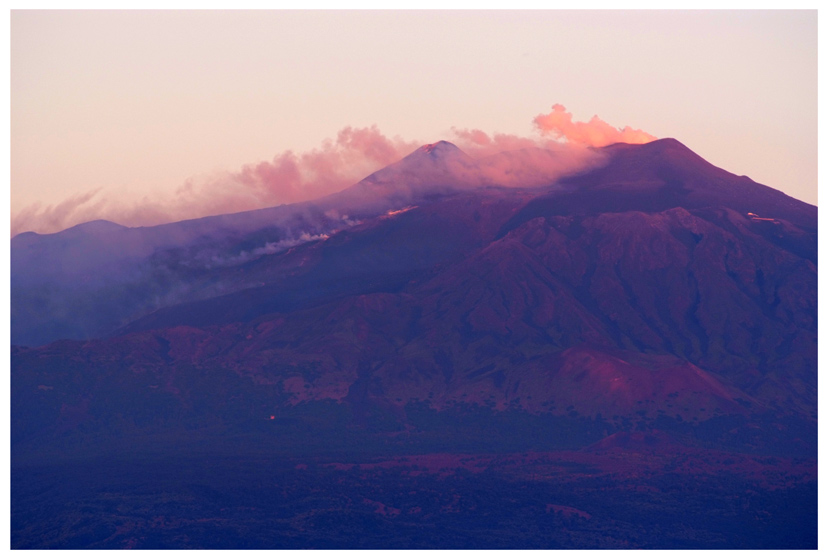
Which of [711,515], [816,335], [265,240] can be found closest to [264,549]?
[711,515]

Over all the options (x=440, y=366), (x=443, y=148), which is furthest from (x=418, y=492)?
(x=443, y=148)

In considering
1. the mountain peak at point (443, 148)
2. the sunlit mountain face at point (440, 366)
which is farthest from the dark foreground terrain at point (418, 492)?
the mountain peak at point (443, 148)

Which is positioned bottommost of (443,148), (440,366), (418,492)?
(418,492)

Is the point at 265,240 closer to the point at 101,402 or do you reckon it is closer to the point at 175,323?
the point at 175,323

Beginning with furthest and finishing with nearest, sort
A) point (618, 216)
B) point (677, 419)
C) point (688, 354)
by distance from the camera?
point (618, 216), point (688, 354), point (677, 419)

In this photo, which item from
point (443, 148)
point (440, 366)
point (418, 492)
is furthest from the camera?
point (443, 148)

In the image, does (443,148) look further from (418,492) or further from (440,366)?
(418,492)

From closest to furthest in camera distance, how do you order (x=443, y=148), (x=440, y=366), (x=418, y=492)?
1. (x=418, y=492)
2. (x=440, y=366)
3. (x=443, y=148)

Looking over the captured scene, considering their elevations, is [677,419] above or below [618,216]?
below

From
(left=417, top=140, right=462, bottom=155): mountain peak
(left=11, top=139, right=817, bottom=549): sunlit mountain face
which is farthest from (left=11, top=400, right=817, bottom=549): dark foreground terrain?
(left=417, top=140, right=462, bottom=155): mountain peak
